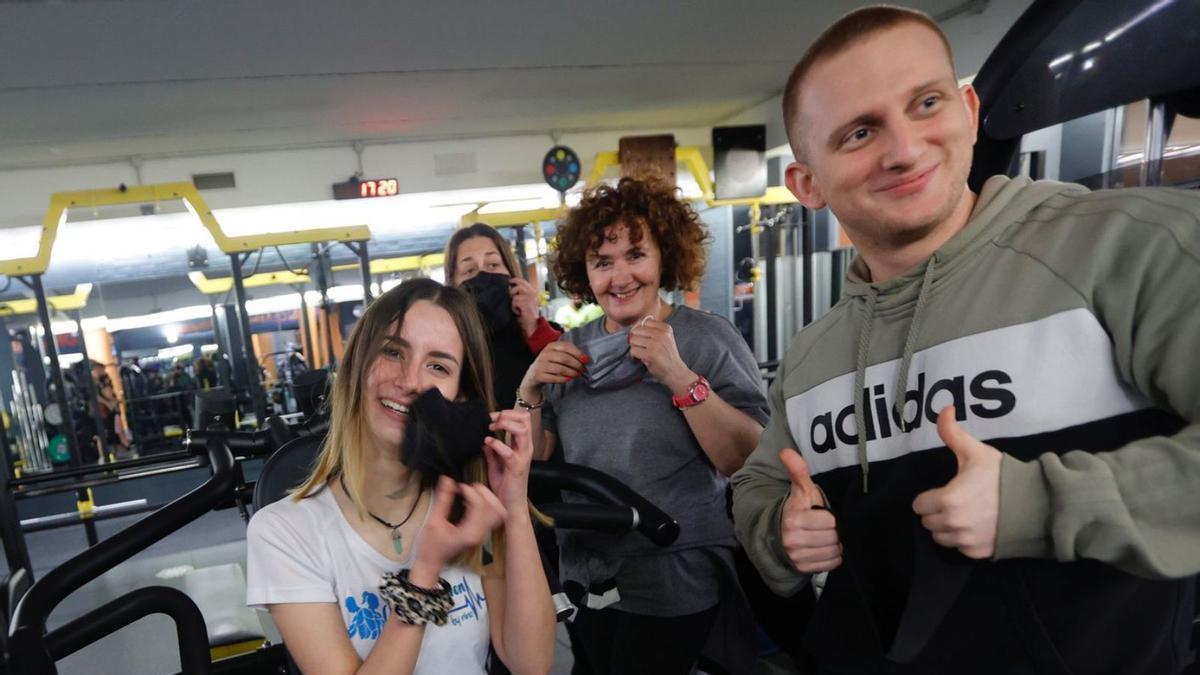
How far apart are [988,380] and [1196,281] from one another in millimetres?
212

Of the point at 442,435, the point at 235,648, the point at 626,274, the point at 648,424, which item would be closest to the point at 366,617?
the point at 442,435

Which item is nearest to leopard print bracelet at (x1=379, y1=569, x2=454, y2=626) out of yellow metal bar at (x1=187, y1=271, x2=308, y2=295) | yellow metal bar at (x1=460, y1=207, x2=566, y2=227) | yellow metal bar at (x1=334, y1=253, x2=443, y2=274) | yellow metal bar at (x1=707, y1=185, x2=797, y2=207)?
yellow metal bar at (x1=460, y1=207, x2=566, y2=227)

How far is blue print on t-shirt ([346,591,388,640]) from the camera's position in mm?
1031

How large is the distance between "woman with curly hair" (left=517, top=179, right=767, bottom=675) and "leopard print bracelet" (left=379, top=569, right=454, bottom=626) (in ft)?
1.53

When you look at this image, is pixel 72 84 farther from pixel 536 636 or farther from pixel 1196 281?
pixel 1196 281

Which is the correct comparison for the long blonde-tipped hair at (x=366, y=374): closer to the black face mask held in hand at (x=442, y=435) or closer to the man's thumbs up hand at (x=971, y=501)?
the black face mask held in hand at (x=442, y=435)

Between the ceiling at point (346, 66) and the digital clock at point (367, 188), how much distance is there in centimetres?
47

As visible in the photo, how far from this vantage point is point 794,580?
96 cm

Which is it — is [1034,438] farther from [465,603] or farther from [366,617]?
[366,617]

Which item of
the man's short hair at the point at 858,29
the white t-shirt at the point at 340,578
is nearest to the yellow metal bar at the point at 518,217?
the white t-shirt at the point at 340,578

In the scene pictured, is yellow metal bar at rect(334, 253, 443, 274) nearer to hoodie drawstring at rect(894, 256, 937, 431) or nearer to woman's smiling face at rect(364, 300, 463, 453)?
woman's smiling face at rect(364, 300, 463, 453)

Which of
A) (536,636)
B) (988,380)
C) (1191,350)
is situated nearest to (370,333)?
(536,636)

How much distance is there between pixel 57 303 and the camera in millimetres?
6383

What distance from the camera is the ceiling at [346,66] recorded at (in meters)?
2.85
